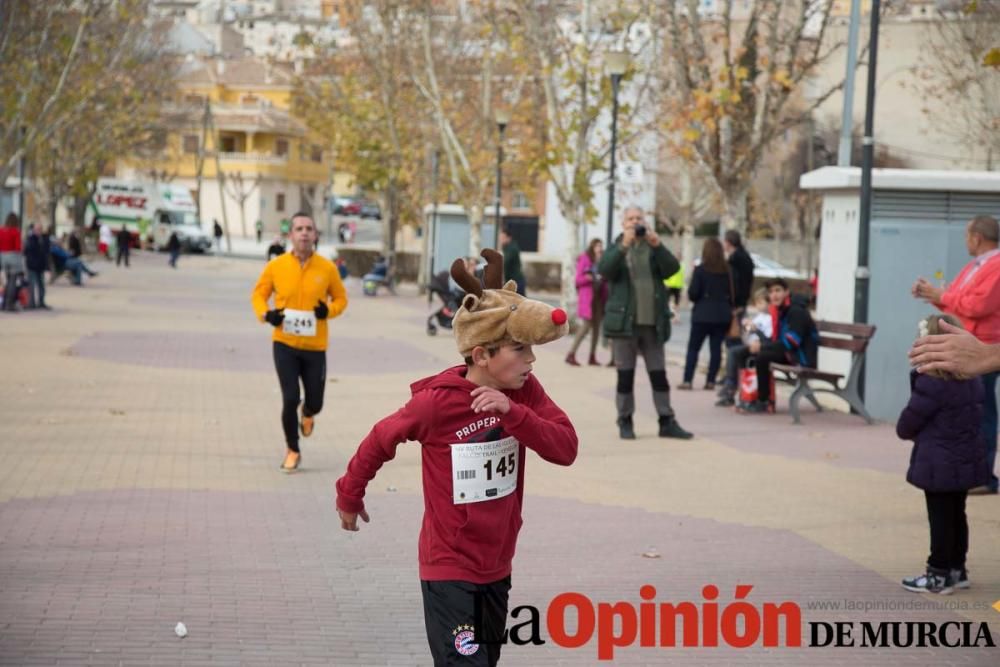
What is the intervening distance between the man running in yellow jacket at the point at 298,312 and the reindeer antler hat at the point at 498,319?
6303 millimetres

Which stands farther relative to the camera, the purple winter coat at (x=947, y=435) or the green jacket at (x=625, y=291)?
the green jacket at (x=625, y=291)

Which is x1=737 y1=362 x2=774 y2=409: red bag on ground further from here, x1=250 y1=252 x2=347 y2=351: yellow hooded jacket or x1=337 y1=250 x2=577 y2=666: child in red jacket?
x1=337 y1=250 x2=577 y2=666: child in red jacket

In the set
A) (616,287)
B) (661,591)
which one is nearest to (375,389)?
(616,287)

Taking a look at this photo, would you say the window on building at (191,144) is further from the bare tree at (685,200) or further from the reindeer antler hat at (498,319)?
the reindeer antler hat at (498,319)

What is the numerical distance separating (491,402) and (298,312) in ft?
22.1

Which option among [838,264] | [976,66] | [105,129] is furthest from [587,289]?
[105,129]

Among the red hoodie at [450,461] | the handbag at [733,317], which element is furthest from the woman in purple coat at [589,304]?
the red hoodie at [450,461]

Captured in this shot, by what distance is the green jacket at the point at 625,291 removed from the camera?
13.8 meters

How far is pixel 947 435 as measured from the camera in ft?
25.9

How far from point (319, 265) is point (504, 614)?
22.1 feet

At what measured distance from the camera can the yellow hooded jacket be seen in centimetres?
1145

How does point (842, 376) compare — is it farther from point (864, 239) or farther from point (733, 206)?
point (733, 206)

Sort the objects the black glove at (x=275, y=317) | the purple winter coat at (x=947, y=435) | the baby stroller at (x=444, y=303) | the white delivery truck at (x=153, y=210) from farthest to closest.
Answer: the white delivery truck at (x=153, y=210) → the baby stroller at (x=444, y=303) → the black glove at (x=275, y=317) → the purple winter coat at (x=947, y=435)

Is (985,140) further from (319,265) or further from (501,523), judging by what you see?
(501,523)
